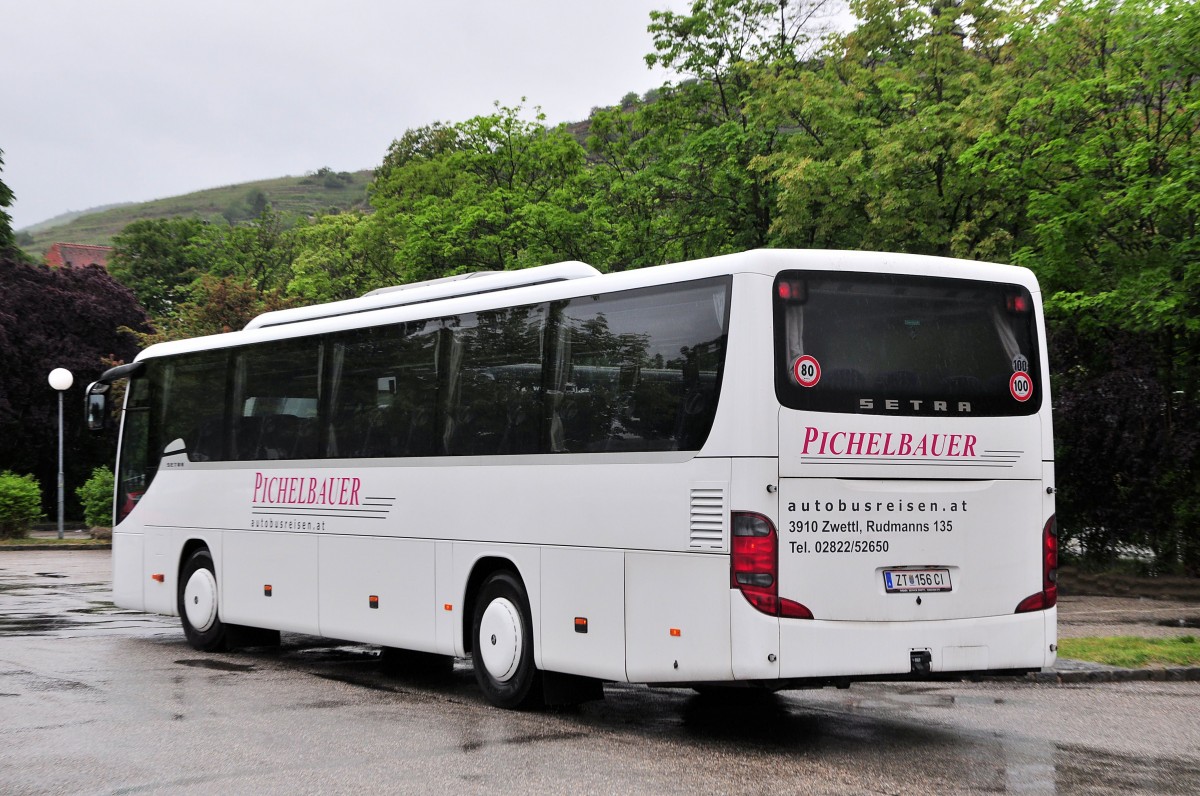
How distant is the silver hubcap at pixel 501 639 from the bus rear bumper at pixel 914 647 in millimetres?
2763

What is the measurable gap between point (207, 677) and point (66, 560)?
20820mm

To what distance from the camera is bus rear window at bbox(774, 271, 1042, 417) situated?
9.06 meters

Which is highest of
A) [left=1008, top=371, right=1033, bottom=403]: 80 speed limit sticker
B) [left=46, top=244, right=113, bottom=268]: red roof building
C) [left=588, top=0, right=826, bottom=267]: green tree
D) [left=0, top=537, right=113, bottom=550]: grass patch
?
[left=46, top=244, right=113, bottom=268]: red roof building

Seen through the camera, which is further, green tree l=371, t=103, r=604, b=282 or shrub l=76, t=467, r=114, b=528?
green tree l=371, t=103, r=604, b=282

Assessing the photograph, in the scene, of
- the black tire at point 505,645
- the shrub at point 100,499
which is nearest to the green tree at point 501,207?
the shrub at point 100,499

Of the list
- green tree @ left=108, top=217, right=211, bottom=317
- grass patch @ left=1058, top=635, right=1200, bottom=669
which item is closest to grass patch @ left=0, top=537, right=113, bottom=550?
grass patch @ left=1058, top=635, right=1200, bottom=669

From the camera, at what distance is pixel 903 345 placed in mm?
9367

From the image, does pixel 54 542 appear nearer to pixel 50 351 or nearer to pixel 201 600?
pixel 50 351

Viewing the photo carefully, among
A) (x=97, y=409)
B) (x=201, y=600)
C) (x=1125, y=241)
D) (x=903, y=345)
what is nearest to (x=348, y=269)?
(x=1125, y=241)

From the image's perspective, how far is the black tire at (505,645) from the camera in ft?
35.4

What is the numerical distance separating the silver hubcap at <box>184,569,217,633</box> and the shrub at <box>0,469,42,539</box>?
83.3 feet

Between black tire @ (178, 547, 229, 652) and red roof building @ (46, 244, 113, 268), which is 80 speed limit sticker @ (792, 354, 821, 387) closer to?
black tire @ (178, 547, 229, 652)

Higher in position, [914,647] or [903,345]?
[903,345]

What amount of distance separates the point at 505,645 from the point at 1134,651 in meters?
6.67
